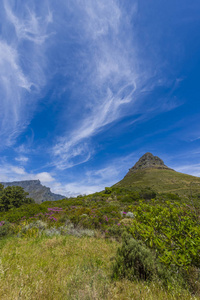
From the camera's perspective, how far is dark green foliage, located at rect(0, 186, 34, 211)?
85.8 feet

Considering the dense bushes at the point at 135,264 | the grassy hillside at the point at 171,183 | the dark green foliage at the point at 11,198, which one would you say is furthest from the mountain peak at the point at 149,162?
the dense bushes at the point at 135,264

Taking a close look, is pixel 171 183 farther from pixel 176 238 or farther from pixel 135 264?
pixel 176 238

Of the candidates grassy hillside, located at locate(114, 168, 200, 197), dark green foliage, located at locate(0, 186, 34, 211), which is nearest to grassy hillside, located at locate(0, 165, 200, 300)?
dark green foliage, located at locate(0, 186, 34, 211)

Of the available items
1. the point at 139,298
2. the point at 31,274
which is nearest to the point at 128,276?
the point at 139,298

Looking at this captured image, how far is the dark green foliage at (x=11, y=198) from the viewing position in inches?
1029

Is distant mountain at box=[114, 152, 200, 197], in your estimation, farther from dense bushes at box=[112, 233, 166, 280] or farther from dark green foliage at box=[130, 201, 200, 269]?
dense bushes at box=[112, 233, 166, 280]

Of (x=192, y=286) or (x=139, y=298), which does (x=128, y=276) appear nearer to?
(x=139, y=298)

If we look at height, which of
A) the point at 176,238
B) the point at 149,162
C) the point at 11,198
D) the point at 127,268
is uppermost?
the point at 149,162

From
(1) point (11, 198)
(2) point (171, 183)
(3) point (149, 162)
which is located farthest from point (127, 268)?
(3) point (149, 162)

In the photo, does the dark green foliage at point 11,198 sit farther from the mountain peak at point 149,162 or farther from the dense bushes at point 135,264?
the mountain peak at point 149,162

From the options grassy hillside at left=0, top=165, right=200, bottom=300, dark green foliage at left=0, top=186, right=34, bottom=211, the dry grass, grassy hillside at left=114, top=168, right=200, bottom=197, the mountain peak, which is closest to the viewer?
the dry grass

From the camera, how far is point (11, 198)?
2706 cm

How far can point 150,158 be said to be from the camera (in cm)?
14862

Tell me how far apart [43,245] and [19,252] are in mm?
998
